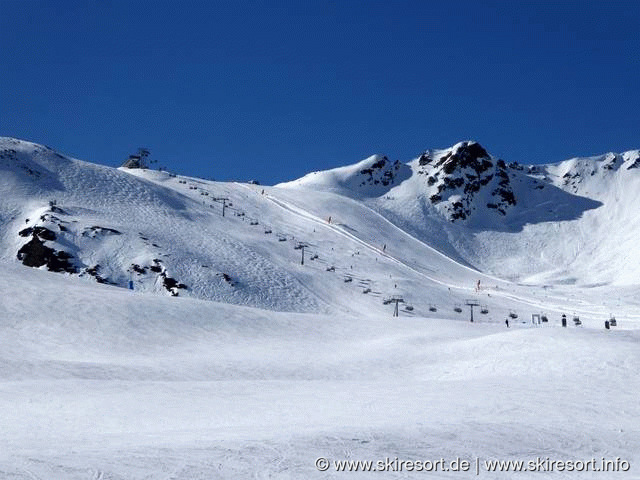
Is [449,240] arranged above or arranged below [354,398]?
above

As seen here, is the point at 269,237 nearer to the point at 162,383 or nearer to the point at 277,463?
the point at 162,383

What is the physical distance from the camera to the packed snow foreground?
36.6 ft

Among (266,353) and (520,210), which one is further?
(520,210)

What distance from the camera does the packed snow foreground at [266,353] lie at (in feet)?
36.6

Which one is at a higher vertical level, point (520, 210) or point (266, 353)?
point (520, 210)

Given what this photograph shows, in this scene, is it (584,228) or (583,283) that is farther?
(584,228)

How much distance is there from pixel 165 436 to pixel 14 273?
89.6 ft

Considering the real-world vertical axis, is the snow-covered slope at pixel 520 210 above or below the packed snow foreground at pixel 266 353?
above

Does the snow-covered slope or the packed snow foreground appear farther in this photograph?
the snow-covered slope

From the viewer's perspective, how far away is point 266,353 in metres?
26.5

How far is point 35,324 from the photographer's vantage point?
28.2 m

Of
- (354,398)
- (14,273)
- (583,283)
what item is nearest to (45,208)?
(14,273)

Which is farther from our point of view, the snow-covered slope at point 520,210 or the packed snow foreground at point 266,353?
the snow-covered slope at point 520,210

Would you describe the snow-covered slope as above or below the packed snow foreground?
above
